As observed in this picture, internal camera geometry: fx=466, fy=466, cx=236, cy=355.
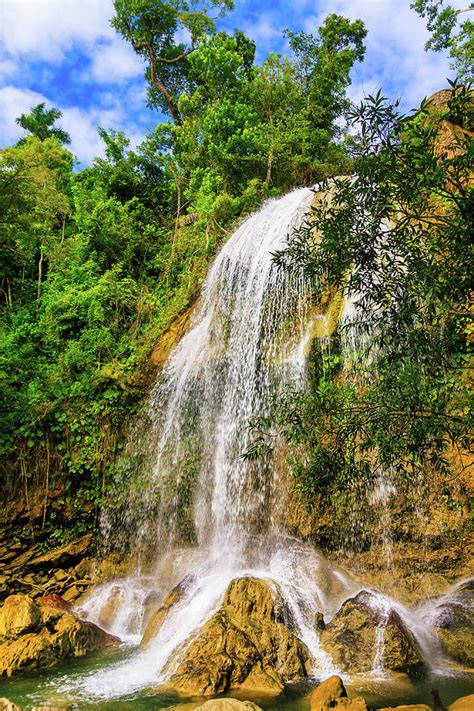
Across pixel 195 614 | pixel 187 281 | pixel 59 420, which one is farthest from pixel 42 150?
pixel 195 614

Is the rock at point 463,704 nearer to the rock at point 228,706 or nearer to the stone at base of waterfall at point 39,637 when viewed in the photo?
the rock at point 228,706

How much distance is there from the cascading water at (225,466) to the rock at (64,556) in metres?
1.05

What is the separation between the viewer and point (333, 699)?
4.38m

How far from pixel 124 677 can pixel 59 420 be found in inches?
235

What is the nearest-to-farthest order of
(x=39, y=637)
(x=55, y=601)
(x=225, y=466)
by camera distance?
1. (x=39, y=637)
2. (x=55, y=601)
3. (x=225, y=466)

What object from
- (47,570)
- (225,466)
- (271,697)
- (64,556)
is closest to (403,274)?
(271,697)

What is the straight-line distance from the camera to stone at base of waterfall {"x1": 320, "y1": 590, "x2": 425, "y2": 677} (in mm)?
5566

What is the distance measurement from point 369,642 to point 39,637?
454cm

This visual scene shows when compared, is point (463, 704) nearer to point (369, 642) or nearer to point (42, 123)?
point (369, 642)

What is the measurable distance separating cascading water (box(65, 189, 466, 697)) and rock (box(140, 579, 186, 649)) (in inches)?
4.5

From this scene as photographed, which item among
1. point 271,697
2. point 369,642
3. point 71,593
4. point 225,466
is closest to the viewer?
point 271,697

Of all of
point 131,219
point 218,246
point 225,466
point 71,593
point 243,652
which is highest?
point 131,219

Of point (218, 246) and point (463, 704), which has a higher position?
point (218, 246)

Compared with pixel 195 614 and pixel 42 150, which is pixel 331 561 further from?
pixel 42 150
